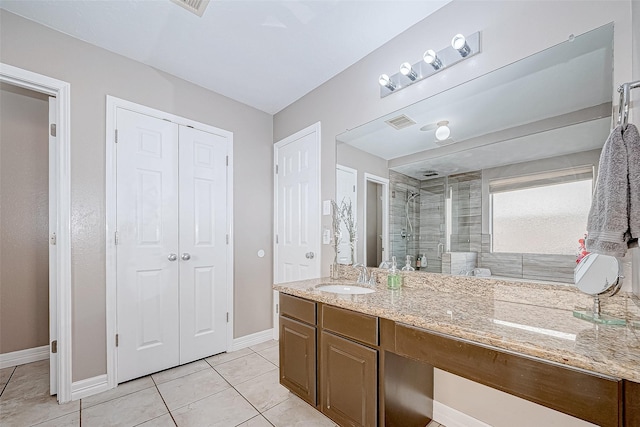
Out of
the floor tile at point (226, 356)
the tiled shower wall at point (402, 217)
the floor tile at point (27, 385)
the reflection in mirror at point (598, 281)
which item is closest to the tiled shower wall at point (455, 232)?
the tiled shower wall at point (402, 217)

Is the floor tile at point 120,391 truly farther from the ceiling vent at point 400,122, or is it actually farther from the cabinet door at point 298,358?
the ceiling vent at point 400,122

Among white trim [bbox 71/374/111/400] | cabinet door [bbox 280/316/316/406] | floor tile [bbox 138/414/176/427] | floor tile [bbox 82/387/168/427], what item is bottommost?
floor tile [bbox 82/387/168/427]

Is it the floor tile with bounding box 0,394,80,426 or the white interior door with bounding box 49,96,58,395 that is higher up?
the white interior door with bounding box 49,96,58,395

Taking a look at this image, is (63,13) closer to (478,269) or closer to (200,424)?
(200,424)

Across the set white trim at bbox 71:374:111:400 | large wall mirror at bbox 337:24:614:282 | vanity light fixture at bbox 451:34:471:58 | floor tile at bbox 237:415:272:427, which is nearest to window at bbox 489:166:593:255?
large wall mirror at bbox 337:24:614:282

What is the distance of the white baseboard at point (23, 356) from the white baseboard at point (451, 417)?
350 centimetres

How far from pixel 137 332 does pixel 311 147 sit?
221 cm

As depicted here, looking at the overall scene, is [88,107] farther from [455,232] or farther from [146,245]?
[455,232]

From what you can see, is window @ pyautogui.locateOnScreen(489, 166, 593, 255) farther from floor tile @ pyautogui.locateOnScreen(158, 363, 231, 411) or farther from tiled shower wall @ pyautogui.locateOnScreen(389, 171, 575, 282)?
floor tile @ pyautogui.locateOnScreen(158, 363, 231, 411)

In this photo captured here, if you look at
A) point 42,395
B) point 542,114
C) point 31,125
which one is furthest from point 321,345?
point 31,125

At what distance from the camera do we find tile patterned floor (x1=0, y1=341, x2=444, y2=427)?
5.82ft

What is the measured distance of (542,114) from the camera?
4.74 feet

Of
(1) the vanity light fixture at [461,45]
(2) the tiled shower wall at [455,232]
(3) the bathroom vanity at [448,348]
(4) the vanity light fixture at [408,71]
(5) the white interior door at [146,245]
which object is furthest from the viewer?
(5) the white interior door at [146,245]

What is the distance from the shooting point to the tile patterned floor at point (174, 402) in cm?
178
